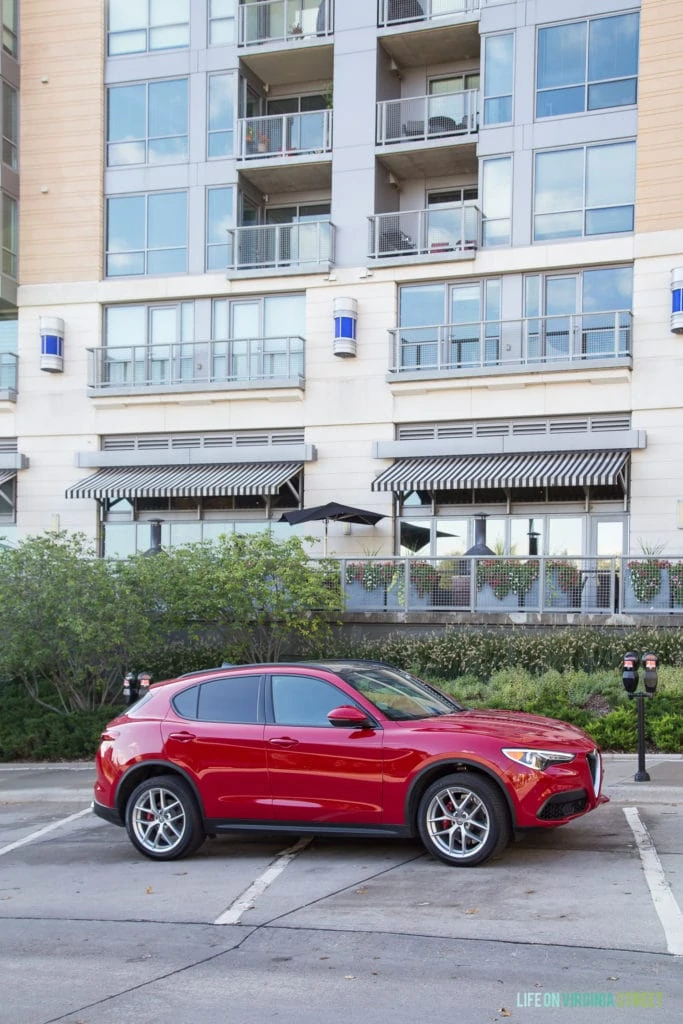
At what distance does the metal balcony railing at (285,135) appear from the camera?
27906 millimetres

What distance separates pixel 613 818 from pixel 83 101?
80.0 ft

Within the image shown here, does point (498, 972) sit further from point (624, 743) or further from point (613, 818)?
point (624, 743)

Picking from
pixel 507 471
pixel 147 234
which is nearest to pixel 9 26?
pixel 147 234

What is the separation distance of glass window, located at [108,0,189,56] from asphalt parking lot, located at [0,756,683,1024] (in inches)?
912

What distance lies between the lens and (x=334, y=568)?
21.5 metres

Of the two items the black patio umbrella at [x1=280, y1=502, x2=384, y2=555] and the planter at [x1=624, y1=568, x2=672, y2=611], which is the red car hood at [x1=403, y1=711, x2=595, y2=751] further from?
the black patio umbrella at [x1=280, y1=502, x2=384, y2=555]

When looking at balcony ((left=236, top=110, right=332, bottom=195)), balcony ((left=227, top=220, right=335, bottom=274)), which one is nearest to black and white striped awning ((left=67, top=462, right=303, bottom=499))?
balcony ((left=227, top=220, right=335, bottom=274))

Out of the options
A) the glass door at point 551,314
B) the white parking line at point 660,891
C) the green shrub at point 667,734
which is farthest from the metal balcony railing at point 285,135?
the white parking line at point 660,891

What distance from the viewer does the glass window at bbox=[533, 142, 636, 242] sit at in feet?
83.0

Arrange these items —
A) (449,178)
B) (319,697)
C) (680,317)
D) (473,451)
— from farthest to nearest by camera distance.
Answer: (449,178)
(473,451)
(680,317)
(319,697)

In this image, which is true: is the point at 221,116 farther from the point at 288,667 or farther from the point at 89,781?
the point at 288,667

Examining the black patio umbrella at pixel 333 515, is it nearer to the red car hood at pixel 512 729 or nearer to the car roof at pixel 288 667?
the car roof at pixel 288 667

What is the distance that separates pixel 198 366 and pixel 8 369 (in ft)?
16.9

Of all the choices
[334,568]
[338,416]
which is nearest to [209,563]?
[334,568]
